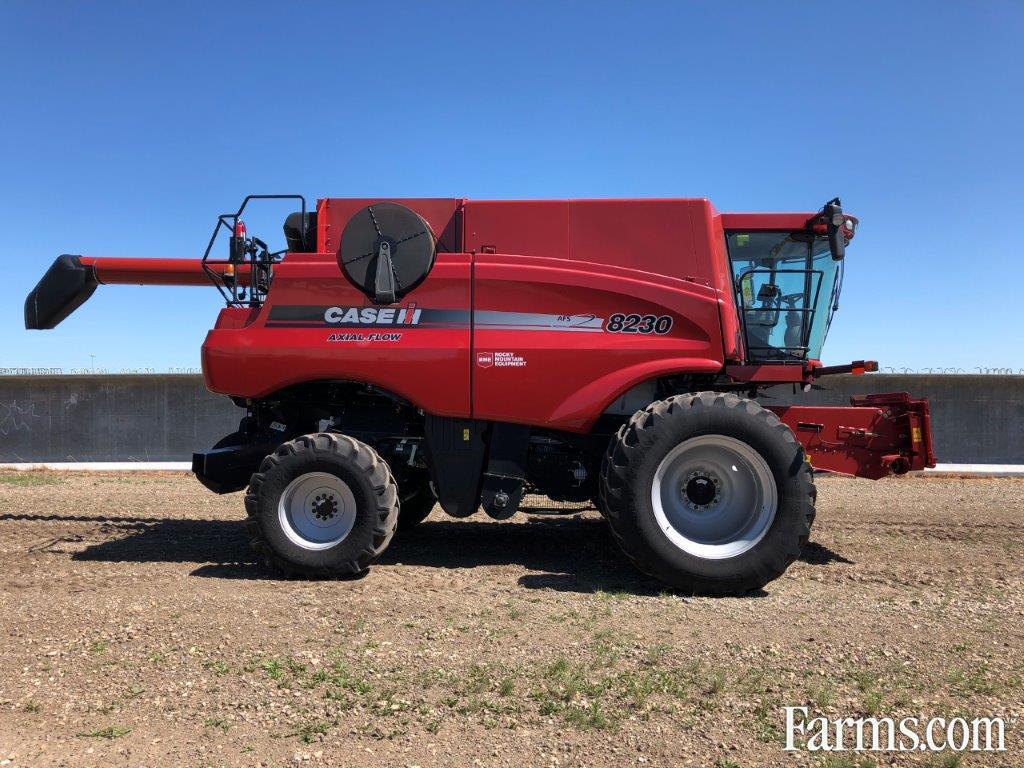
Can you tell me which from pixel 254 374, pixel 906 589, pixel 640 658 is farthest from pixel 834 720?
pixel 254 374

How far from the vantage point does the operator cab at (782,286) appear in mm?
6188

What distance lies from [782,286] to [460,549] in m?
3.76

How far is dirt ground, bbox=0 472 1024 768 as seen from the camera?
2.99 meters

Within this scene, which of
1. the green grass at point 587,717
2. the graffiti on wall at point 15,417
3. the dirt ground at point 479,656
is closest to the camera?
the dirt ground at point 479,656

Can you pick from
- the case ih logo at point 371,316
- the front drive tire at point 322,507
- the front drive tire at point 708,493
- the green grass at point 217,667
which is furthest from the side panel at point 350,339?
the green grass at point 217,667

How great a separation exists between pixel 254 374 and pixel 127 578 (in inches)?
71.5

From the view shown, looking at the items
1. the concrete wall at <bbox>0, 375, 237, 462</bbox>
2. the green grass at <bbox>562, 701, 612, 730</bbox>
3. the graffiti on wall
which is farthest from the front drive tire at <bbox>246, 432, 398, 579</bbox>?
the graffiti on wall

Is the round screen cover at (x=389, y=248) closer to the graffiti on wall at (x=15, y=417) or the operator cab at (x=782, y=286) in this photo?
the operator cab at (x=782, y=286)

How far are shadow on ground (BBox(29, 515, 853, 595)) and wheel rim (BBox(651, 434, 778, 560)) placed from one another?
52 cm

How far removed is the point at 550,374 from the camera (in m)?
5.75

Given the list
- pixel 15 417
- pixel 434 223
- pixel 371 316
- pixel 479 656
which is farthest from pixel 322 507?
pixel 15 417

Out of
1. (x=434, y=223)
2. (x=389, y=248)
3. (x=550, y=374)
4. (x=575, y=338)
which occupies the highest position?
(x=434, y=223)

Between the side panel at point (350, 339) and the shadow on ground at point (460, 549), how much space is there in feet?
4.83

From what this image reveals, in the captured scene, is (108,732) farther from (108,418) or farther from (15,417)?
(15,417)
